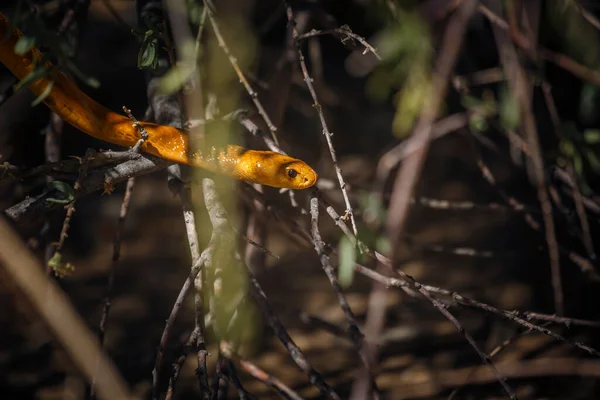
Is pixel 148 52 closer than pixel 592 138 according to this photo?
Yes

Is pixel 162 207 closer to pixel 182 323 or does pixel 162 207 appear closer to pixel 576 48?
pixel 182 323

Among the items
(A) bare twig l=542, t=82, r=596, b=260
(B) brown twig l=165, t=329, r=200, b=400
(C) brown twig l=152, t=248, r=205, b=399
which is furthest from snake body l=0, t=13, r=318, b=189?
(A) bare twig l=542, t=82, r=596, b=260

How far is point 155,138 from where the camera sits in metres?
1.89

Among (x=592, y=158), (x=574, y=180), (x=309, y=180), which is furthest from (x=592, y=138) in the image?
(x=309, y=180)

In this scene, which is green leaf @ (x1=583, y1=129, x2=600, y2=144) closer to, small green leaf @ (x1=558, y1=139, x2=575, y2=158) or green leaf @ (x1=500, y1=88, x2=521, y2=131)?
small green leaf @ (x1=558, y1=139, x2=575, y2=158)

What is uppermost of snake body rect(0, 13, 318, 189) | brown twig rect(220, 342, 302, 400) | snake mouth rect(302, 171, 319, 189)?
snake body rect(0, 13, 318, 189)

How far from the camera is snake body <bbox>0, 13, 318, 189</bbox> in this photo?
188 centimetres

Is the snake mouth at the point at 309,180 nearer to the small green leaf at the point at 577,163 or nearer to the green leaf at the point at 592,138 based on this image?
the small green leaf at the point at 577,163

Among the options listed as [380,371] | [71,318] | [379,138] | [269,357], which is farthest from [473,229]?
[71,318]

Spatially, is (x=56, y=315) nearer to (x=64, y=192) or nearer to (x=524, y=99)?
(x=64, y=192)

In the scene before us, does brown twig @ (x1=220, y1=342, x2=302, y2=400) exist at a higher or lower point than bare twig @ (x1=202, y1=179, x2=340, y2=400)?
lower

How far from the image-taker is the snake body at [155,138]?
1880 millimetres

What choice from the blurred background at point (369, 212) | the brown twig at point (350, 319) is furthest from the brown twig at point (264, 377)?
the blurred background at point (369, 212)

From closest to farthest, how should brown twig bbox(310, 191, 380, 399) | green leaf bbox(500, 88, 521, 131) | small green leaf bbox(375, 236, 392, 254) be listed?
brown twig bbox(310, 191, 380, 399) < green leaf bbox(500, 88, 521, 131) < small green leaf bbox(375, 236, 392, 254)
